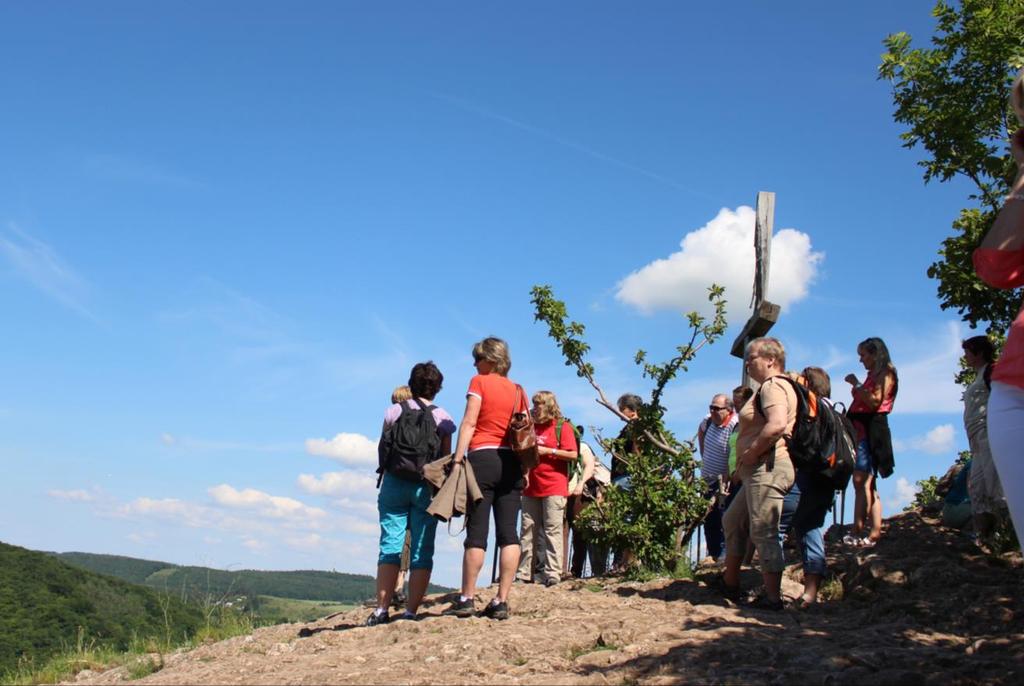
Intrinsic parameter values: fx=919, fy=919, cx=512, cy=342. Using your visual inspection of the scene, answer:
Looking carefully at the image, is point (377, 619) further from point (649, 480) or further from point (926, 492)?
point (926, 492)

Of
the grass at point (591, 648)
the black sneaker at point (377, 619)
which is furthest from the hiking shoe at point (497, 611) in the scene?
the grass at point (591, 648)

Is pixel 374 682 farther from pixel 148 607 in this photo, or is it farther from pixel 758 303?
pixel 148 607

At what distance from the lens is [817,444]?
653cm

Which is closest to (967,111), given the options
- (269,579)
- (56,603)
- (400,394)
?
(400,394)

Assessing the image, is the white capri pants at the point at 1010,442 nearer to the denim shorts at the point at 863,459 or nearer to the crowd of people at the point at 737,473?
the crowd of people at the point at 737,473

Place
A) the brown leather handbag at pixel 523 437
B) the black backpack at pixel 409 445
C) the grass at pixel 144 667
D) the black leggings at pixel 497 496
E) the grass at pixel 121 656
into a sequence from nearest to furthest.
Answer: the black leggings at pixel 497 496, the brown leather handbag at pixel 523 437, the black backpack at pixel 409 445, the grass at pixel 144 667, the grass at pixel 121 656

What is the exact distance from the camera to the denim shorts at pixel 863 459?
26.6ft

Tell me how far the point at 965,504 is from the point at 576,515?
361 cm

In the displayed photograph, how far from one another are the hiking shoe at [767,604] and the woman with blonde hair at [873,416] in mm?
1936

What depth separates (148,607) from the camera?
66.9m

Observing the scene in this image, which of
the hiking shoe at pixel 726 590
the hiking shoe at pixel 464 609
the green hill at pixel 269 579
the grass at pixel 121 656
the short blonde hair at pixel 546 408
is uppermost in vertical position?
the short blonde hair at pixel 546 408

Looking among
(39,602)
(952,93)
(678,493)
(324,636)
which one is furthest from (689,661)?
(39,602)

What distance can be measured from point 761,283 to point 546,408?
2.46 metres

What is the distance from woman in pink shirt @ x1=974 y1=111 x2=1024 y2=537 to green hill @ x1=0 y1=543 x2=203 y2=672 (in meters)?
50.1
